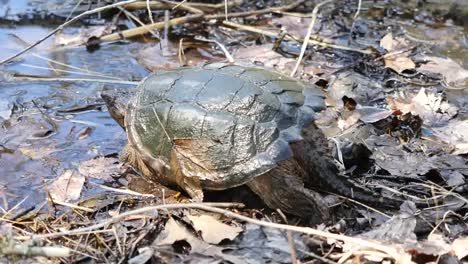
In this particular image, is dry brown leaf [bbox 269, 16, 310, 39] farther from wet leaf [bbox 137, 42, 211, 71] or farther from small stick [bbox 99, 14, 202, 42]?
wet leaf [bbox 137, 42, 211, 71]

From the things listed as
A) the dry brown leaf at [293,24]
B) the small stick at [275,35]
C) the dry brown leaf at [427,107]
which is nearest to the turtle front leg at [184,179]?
the dry brown leaf at [427,107]

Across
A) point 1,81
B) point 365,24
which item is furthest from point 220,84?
point 365,24

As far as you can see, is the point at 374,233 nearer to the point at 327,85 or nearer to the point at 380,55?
the point at 327,85

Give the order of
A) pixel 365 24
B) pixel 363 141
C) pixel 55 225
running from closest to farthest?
pixel 55 225 < pixel 363 141 < pixel 365 24

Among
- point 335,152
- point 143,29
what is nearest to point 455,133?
point 335,152

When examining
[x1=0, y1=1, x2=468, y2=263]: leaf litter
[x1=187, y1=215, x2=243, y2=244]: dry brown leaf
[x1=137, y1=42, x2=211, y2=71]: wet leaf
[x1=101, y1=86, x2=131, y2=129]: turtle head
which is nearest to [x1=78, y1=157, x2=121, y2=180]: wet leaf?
[x1=0, y1=1, x2=468, y2=263]: leaf litter

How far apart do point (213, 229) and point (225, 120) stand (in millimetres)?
607

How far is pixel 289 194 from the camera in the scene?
3.29m

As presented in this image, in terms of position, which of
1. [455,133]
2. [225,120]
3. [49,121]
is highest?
[225,120]

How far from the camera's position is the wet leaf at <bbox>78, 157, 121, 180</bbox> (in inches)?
154

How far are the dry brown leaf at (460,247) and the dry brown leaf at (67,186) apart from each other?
7.13 feet

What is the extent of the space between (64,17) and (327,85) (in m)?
3.24

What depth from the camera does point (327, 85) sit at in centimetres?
514

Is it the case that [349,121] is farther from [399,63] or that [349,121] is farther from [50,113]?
[50,113]
